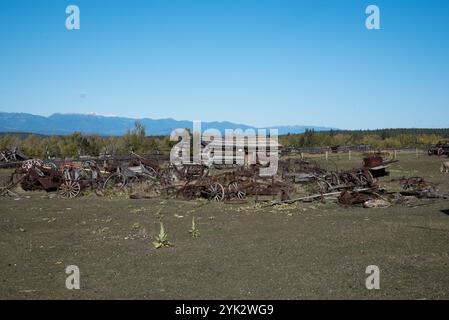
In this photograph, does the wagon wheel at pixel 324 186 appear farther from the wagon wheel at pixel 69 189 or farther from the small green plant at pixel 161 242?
the wagon wheel at pixel 69 189

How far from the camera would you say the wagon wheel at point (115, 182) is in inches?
904

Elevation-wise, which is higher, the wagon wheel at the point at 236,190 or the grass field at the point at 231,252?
the wagon wheel at the point at 236,190

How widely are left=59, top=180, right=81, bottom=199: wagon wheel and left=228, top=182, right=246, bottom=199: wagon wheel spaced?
23.9ft

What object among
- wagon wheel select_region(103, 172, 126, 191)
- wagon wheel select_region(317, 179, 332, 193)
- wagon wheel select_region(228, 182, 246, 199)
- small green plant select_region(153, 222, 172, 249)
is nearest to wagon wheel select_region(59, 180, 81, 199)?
wagon wheel select_region(103, 172, 126, 191)

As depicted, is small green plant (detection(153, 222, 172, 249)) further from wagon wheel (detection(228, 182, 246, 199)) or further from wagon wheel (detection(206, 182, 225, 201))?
wagon wheel (detection(228, 182, 246, 199))

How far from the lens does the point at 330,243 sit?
11.1 meters

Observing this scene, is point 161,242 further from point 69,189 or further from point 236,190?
point 69,189

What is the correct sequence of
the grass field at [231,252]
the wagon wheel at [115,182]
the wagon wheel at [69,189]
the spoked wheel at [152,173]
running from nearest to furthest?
the grass field at [231,252] → the wagon wheel at [69,189] → the wagon wheel at [115,182] → the spoked wheel at [152,173]

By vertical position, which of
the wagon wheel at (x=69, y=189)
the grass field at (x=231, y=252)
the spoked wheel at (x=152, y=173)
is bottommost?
the grass field at (x=231, y=252)

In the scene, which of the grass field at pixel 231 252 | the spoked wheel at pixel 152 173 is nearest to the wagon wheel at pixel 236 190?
the grass field at pixel 231 252

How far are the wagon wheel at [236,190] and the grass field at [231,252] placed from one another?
2.39 metres

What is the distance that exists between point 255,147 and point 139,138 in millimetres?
22568
